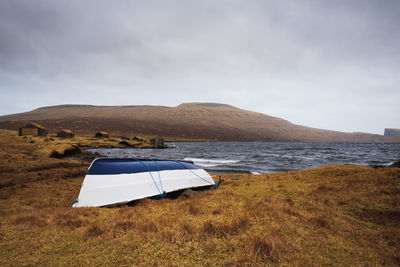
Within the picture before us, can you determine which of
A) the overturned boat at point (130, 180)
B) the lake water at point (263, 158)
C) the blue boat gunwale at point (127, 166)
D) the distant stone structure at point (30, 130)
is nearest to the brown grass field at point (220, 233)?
the overturned boat at point (130, 180)

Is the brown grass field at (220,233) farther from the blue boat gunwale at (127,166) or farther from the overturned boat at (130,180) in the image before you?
the blue boat gunwale at (127,166)

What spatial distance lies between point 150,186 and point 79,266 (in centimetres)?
614

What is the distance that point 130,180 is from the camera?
31.8ft

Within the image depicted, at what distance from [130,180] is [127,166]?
3.30 ft

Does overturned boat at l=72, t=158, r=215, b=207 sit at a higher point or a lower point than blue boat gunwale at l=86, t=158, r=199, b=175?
lower

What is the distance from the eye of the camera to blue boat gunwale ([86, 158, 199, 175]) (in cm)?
962

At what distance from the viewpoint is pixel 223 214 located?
21.0 ft

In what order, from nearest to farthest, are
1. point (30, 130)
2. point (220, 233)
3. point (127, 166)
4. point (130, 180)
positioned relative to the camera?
point (220, 233)
point (130, 180)
point (127, 166)
point (30, 130)

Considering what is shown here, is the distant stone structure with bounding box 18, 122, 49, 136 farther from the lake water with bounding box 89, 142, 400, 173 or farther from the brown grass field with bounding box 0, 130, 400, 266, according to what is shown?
the brown grass field with bounding box 0, 130, 400, 266

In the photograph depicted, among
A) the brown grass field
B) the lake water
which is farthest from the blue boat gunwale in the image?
the lake water

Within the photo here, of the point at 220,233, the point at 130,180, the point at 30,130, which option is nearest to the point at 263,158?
the point at 130,180

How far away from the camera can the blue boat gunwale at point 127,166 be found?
962 cm

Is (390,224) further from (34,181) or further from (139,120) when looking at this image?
(139,120)

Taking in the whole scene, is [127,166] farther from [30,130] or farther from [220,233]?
[30,130]
